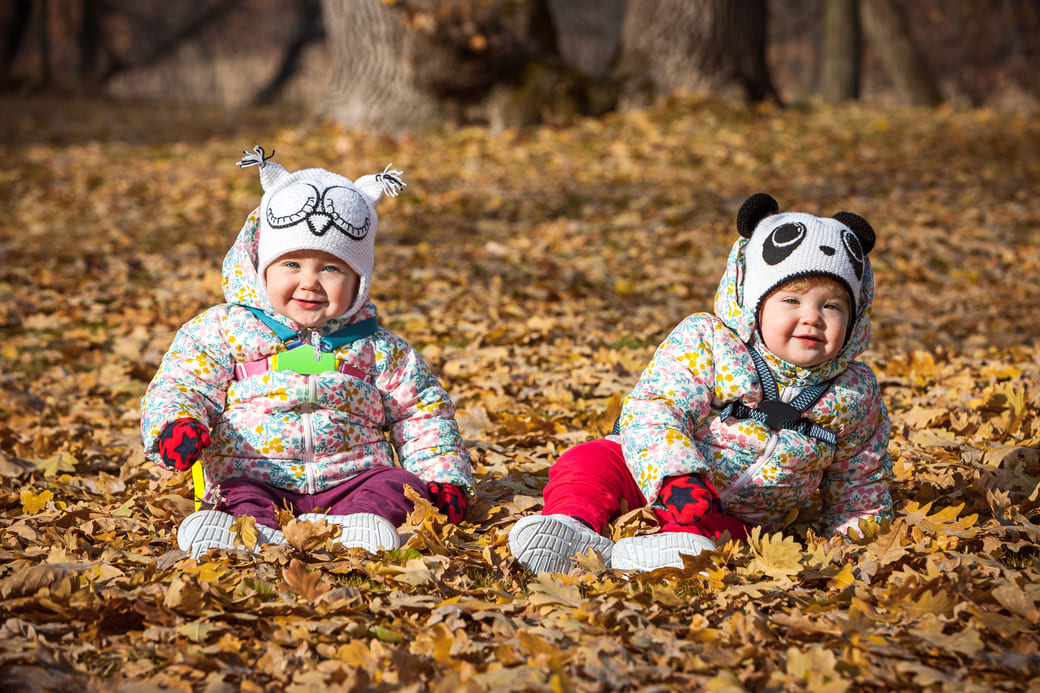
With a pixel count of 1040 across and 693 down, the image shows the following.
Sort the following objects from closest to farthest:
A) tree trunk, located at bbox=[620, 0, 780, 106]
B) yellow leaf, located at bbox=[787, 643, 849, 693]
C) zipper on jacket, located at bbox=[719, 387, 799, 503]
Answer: yellow leaf, located at bbox=[787, 643, 849, 693]
zipper on jacket, located at bbox=[719, 387, 799, 503]
tree trunk, located at bbox=[620, 0, 780, 106]

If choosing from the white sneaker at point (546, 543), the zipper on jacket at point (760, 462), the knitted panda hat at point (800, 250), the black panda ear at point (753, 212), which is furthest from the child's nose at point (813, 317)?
the white sneaker at point (546, 543)

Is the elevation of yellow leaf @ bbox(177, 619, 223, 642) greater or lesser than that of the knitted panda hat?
lesser

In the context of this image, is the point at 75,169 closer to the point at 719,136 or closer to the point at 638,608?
the point at 719,136

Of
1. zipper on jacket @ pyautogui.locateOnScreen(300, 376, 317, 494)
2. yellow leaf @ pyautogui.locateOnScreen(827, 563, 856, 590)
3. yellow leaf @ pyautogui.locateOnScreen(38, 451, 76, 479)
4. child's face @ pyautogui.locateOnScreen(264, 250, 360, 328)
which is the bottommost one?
yellow leaf @ pyautogui.locateOnScreen(827, 563, 856, 590)

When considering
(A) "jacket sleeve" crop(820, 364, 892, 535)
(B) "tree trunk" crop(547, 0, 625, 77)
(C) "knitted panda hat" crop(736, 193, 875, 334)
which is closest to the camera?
(C) "knitted panda hat" crop(736, 193, 875, 334)

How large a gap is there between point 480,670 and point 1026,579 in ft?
5.62

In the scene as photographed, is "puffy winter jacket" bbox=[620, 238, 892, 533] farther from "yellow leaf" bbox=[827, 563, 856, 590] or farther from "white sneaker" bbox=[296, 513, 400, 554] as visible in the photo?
"white sneaker" bbox=[296, 513, 400, 554]

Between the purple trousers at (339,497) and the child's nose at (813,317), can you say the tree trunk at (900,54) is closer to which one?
the child's nose at (813,317)

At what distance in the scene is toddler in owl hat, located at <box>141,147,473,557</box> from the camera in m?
3.20

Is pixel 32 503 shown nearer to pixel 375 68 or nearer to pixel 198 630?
pixel 198 630

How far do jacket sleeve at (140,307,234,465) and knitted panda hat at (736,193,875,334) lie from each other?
6.01ft

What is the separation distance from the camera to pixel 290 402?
3207 mm

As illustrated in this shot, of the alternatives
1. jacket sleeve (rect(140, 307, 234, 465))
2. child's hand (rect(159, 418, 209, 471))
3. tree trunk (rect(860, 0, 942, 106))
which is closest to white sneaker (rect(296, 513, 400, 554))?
child's hand (rect(159, 418, 209, 471))

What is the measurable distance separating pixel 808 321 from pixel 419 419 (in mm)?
1398
